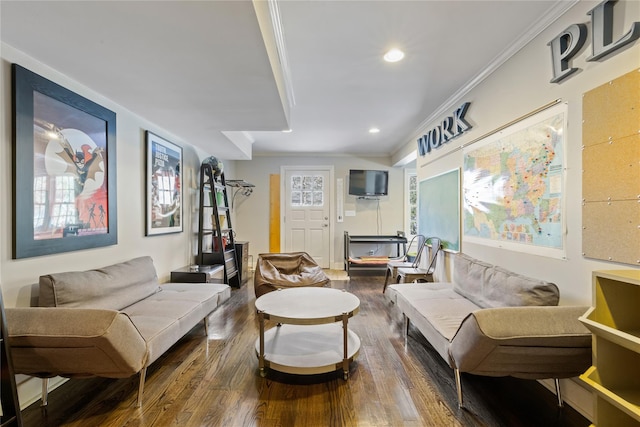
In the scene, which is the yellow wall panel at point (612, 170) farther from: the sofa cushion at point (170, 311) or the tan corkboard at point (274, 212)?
the tan corkboard at point (274, 212)

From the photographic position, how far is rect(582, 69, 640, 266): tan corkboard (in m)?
1.40

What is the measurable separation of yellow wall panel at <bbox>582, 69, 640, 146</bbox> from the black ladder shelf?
155 inches

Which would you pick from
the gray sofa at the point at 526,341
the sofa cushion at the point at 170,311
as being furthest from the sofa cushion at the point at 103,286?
the gray sofa at the point at 526,341

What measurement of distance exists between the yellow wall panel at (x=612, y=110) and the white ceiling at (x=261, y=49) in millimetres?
660

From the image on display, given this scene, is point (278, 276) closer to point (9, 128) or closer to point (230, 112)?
point (230, 112)

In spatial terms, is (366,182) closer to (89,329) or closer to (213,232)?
(213,232)

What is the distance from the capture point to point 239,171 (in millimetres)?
6215

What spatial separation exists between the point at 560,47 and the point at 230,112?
258 centimetres

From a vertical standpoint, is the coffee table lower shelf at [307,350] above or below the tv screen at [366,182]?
below

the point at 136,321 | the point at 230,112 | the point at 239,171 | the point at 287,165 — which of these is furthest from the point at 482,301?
the point at 239,171

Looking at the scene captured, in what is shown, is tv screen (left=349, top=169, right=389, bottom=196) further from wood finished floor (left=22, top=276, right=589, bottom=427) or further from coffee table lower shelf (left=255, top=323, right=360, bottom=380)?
wood finished floor (left=22, top=276, right=589, bottom=427)

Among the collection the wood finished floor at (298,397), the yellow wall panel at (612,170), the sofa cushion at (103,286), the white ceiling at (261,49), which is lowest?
the wood finished floor at (298,397)

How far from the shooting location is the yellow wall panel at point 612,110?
140 cm

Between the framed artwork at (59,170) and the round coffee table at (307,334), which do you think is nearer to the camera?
the framed artwork at (59,170)
